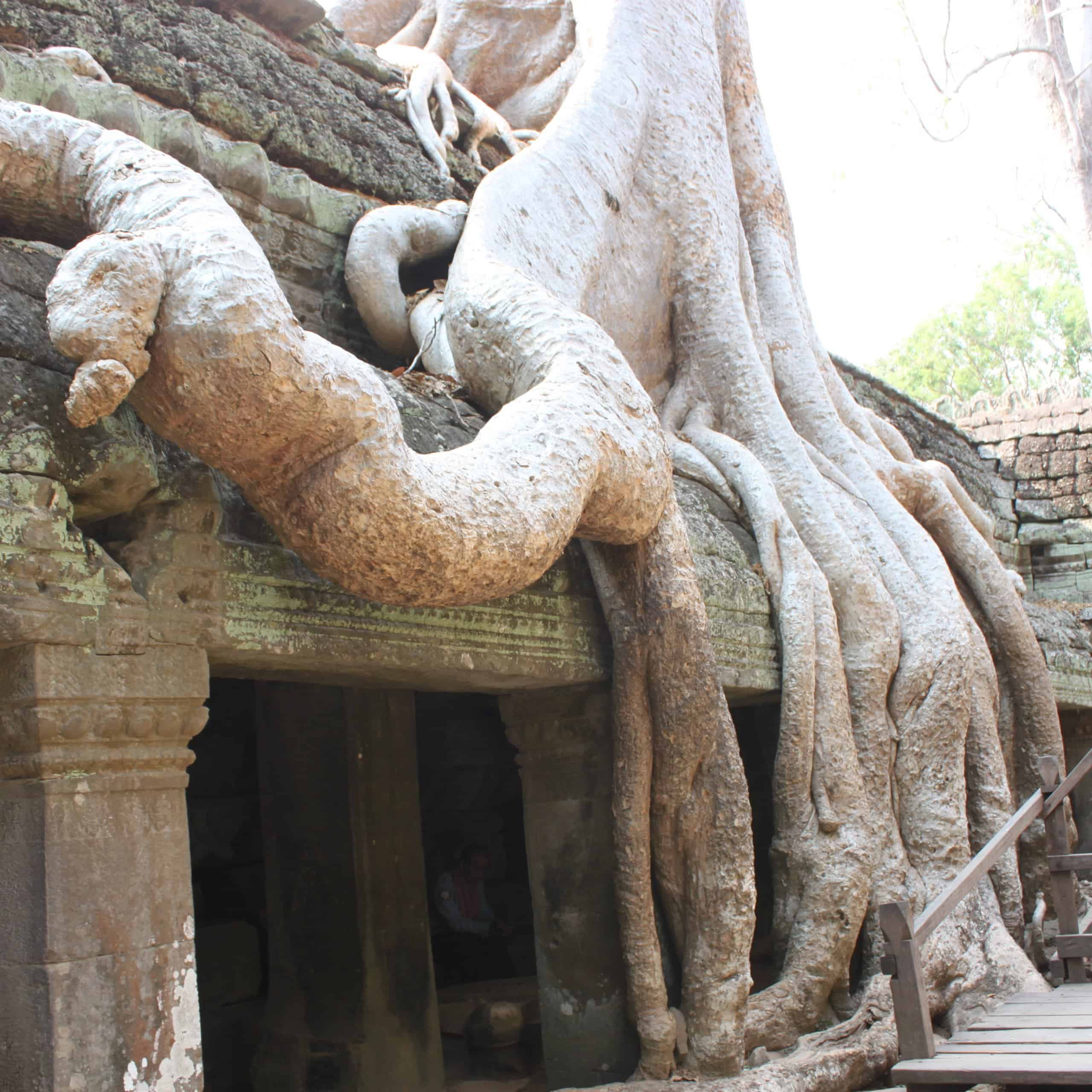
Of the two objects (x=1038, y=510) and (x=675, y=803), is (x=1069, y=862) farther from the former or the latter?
(x=1038, y=510)


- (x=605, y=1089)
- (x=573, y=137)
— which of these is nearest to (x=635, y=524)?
(x=605, y=1089)

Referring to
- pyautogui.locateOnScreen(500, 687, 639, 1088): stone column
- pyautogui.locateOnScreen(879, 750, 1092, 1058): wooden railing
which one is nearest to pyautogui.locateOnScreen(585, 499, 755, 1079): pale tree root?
pyautogui.locateOnScreen(500, 687, 639, 1088): stone column

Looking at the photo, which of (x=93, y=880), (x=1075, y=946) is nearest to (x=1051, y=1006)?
(x=1075, y=946)

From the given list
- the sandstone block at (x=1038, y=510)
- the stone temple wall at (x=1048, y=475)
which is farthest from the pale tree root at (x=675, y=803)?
the sandstone block at (x=1038, y=510)

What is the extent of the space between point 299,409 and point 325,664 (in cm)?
65

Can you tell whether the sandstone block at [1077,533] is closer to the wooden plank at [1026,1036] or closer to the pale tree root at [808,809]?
the pale tree root at [808,809]

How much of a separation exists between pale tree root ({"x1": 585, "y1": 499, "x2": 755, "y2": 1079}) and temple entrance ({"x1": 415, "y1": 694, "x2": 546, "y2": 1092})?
1.60 meters

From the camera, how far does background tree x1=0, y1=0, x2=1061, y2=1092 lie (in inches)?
85.4

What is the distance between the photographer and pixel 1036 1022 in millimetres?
3307

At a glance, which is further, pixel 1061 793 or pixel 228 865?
pixel 228 865

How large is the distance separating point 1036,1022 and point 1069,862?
38.0 inches

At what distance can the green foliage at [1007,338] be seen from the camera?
20969mm

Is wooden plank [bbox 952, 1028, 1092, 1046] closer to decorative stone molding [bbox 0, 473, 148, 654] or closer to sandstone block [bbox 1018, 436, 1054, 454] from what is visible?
decorative stone molding [bbox 0, 473, 148, 654]

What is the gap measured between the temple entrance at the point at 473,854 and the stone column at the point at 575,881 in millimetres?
1328
